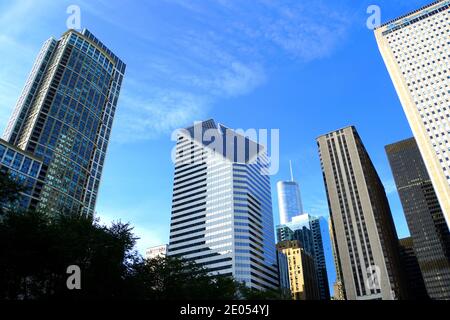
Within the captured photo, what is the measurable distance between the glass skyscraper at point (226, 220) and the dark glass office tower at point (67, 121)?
46.8m

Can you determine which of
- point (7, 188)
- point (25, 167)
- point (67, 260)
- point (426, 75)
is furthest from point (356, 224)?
point (7, 188)

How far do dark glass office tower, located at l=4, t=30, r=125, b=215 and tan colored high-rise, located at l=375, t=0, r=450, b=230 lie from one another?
136m

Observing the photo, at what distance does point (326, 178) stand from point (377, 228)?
3483 centimetres

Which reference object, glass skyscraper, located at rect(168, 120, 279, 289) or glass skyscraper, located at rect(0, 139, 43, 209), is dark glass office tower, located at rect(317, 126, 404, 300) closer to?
glass skyscraper, located at rect(168, 120, 279, 289)

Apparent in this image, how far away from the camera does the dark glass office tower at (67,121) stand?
507 feet

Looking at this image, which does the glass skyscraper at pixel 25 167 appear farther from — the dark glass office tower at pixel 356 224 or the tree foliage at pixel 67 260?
the dark glass office tower at pixel 356 224

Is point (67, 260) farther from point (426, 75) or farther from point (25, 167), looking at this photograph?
point (426, 75)

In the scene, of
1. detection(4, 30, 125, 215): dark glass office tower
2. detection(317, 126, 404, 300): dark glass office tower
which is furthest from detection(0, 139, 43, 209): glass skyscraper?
detection(317, 126, 404, 300): dark glass office tower

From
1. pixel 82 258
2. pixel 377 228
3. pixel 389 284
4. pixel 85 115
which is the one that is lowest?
pixel 82 258

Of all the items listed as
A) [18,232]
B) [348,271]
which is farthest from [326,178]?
[18,232]

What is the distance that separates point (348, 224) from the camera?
174250 millimetres

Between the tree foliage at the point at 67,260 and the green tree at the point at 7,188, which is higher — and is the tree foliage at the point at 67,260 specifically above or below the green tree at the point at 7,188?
below

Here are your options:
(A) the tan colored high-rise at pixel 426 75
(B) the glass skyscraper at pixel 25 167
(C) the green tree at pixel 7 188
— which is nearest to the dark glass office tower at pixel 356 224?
(A) the tan colored high-rise at pixel 426 75
